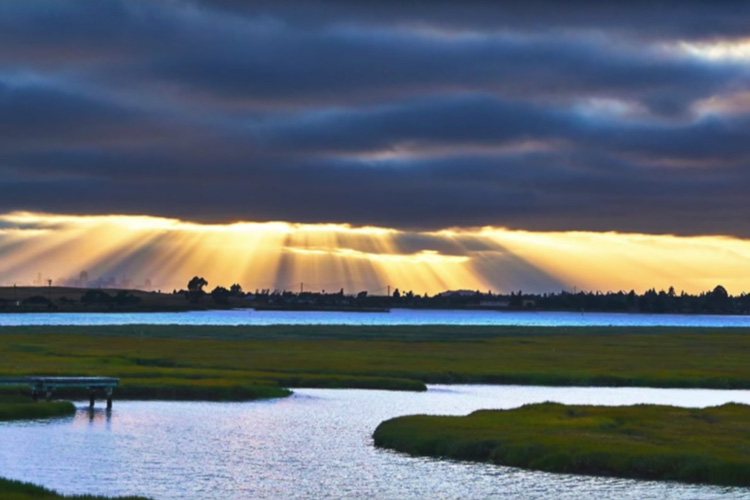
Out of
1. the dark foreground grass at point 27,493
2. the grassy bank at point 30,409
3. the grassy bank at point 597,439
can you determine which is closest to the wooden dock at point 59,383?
the grassy bank at point 30,409

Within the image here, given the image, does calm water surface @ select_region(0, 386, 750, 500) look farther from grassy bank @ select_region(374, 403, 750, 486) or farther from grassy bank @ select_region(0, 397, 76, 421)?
grassy bank @ select_region(374, 403, 750, 486)

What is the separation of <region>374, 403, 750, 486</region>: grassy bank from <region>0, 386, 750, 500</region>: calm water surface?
4.16 feet

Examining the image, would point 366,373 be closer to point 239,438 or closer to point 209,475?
point 239,438

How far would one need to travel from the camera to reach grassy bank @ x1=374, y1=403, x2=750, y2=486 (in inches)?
1726

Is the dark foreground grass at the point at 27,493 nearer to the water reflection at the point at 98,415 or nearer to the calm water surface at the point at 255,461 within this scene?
the calm water surface at the point at 255,461

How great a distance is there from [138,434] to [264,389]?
20.2 m

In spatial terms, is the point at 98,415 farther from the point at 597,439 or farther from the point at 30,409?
the point at 597,439

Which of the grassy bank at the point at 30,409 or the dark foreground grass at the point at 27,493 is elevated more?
the grassy bank at the point at 30,409

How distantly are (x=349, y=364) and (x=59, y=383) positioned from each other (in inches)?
1432

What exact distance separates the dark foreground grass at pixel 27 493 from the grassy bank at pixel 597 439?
662 inches

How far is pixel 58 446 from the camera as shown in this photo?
49812 mm

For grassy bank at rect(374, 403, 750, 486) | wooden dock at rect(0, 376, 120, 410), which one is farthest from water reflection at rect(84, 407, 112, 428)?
grassy bank at rect(374, 403, 750, 486)

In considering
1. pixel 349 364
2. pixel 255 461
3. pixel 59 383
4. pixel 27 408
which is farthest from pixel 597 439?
pixel 349 364

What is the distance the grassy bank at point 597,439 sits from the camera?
43.8 m
